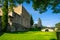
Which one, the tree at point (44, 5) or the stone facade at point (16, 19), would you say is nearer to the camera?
the tree at point (44, 5)

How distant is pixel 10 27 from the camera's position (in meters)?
44.8

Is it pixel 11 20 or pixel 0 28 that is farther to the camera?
pixel 11 20

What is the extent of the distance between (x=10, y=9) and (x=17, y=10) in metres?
14.3

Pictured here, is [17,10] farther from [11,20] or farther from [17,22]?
[11,20]

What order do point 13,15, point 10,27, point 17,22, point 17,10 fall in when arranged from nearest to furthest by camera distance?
point 10,27 < point 13,15 < point 17,22 < point 17,10

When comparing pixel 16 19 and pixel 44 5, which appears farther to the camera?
A: pixel 16 19

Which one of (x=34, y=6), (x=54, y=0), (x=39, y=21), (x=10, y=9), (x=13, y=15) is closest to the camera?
(x=54, y=0)

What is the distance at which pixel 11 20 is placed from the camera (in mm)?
45906

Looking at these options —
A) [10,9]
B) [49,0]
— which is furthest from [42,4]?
[10,9]

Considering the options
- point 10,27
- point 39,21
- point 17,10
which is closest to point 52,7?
point 10,27

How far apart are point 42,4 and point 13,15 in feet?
91.3

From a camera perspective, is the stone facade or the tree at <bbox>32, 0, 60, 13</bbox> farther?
the stone facade

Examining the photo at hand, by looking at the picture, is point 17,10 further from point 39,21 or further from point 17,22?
point 39,21

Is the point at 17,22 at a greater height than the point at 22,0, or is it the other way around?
the point at 22,0
